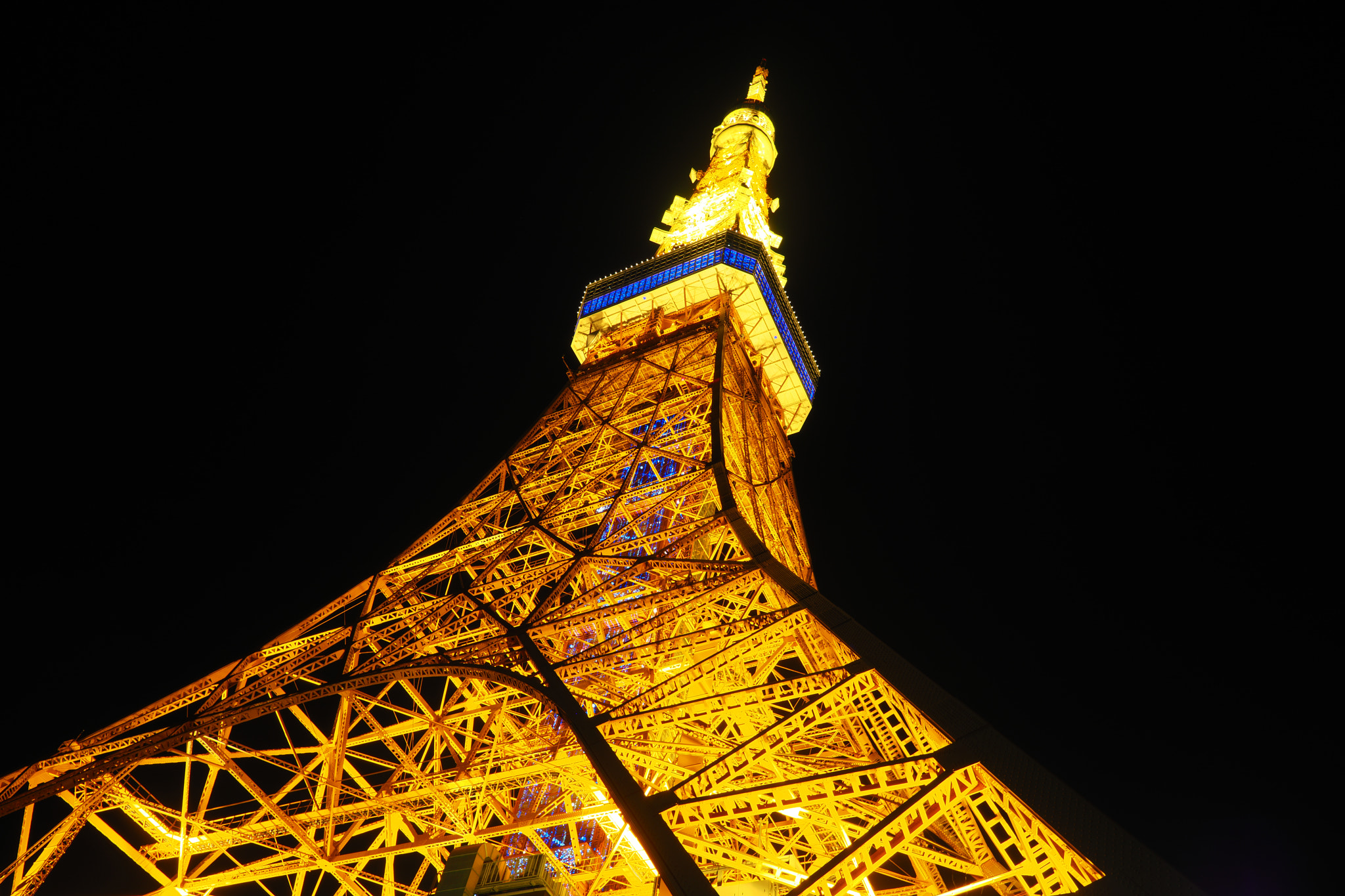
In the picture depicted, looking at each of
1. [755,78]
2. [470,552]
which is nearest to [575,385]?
[470,552]

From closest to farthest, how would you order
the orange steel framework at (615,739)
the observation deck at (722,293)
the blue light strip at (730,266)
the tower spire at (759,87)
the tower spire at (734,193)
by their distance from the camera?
1. the orange steel framework at (615,739)
2. the blue light strip at (730,266)
3. the observation deck at (722,293)
4. the tower spire at (734,193)
5. the tower spire at (759,87)

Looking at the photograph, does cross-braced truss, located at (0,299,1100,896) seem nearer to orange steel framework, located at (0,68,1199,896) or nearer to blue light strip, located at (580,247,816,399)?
orange steel framework, located at (0,68,1199,896)

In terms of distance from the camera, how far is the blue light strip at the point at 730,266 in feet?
69.5

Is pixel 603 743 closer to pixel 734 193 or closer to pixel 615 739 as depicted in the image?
pixel 615 739

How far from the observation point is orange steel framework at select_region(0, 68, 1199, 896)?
5.42 metres

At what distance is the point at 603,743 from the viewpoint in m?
6.11

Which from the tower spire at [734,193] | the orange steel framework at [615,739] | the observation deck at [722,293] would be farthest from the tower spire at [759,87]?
the orange steel framework at [615,739]

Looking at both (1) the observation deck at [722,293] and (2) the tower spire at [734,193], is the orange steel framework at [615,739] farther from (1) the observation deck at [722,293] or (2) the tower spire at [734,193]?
(2) the tower spire at [734,193]

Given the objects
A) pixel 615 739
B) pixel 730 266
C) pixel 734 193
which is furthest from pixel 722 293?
pixel 615 739

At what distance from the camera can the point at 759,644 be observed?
321 inches

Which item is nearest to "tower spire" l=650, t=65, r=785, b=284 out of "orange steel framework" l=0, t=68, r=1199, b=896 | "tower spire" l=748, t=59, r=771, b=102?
"tower spire" l=748, t=59, r=771, b=102

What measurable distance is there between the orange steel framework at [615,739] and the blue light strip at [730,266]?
16.9 ft

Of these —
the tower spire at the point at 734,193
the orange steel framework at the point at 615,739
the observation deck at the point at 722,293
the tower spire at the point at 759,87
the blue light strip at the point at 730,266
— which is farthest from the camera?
the tower spire at the point at 759,87

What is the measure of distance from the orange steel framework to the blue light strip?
16.9 ft
